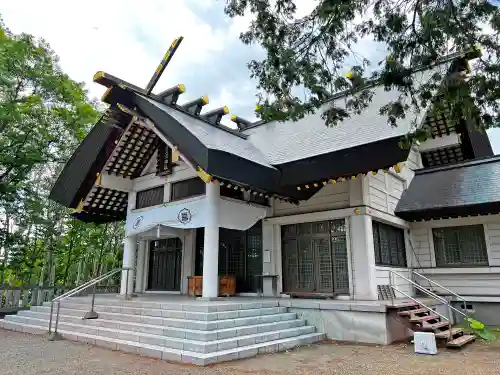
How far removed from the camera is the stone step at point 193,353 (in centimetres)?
541

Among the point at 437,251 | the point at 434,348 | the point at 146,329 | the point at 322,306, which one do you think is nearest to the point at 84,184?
the point at 146,329

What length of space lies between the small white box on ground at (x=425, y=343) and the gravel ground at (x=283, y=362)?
129 millimetres

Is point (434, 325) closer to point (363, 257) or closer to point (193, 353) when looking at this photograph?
point (363, 257)

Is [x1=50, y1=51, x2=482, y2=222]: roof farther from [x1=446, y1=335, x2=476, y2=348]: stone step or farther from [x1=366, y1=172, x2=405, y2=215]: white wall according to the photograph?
[x1=446, y1=335, x2=476, y2=348]: stone step

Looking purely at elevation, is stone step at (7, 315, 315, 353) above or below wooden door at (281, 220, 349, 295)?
below

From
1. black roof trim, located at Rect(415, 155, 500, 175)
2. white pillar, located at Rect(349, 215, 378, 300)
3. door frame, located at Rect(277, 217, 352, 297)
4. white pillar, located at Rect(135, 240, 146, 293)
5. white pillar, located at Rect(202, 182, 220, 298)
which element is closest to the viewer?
white pillar, located at Rect(202, 182, 220, 298)

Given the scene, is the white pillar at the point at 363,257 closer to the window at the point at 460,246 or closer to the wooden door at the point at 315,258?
the wooden door at the point at 315,258

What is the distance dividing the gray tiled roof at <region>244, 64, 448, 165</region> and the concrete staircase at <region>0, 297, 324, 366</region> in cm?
371

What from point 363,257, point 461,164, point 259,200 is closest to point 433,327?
point 363,257

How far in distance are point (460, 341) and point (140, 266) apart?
9.39 meters

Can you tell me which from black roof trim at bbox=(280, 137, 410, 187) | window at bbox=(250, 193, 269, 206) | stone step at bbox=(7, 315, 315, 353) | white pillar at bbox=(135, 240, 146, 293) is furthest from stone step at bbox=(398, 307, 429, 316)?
white pillar at bbox=(135, 240, 146, 293)

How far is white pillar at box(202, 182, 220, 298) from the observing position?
8141 mm

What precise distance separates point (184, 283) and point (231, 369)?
6464 millimetres

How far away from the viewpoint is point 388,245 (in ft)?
32.2
